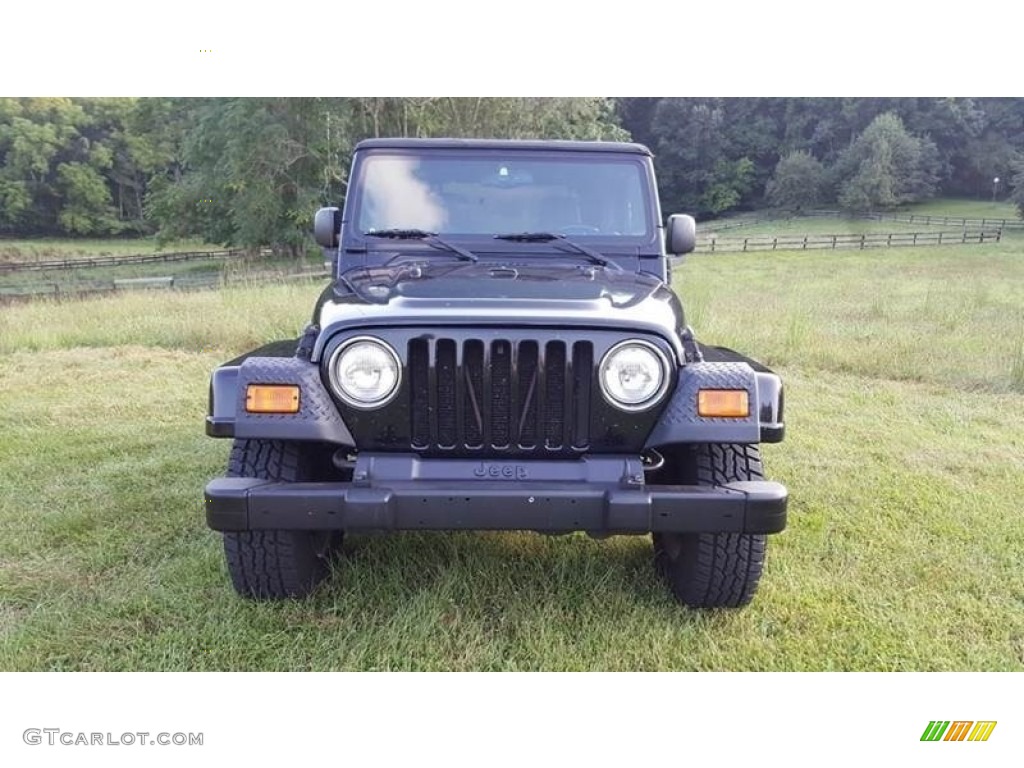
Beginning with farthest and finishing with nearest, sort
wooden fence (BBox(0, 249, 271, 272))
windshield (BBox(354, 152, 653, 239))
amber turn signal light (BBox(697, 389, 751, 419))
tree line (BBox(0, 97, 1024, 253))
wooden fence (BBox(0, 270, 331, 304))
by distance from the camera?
wooden fence (BBox(0, 270, 331, 304)), wooden fence (BBox(0, 249, 271, 272)), tree line (BBox(0, 97, 1024, 253)), windshield (BBox(354, 152, 653, 239)), amber turn signal light (BBox(697, 389, 751, 419))

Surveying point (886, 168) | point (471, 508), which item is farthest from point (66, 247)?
point (886, 168)

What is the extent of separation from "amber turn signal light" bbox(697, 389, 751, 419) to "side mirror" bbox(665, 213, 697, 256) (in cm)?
127

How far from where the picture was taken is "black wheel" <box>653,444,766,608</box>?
245cm

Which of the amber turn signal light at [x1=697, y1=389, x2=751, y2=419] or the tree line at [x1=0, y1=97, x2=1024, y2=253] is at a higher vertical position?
the tree line at [x1=0, y1=97, x2=1024, y2=253]

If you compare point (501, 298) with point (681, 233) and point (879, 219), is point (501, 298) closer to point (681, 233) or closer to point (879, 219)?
point (681, 233)

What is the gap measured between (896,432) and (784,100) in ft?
8.71

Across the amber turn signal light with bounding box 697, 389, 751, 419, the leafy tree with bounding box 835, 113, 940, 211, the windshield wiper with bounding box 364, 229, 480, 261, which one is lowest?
A: the amber turn signal light with bounding box 697, 389, 751, 419

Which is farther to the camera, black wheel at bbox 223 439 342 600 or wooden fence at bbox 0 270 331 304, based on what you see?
wooden fence at bbox 0 270 331 304

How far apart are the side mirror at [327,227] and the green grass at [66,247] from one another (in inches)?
154

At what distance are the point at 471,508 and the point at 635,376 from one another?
0.65m

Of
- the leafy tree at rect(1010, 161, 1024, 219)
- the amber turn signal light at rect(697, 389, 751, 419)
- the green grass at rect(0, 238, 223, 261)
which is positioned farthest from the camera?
the green grass at rect(0, 238, 223, 261)

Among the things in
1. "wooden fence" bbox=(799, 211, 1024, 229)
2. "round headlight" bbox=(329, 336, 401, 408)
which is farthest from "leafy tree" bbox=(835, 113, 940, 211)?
"round headlight" bbox=(329, 336, 401, 408)

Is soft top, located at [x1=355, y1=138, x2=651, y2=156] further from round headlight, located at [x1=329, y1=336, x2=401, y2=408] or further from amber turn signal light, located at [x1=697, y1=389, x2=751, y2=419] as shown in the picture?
amber turn signal light, located at [x1=697, y1=389, x2=751, y2=419]

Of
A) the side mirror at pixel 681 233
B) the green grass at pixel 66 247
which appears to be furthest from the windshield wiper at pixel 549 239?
Answer: the green grass at pixel 66 247
